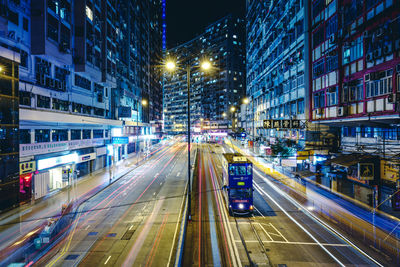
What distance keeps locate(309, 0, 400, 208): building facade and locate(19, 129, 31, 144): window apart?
3042 centimetres

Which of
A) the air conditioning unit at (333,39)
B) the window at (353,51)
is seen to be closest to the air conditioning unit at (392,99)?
the window at (353,51)

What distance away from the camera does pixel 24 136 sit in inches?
815

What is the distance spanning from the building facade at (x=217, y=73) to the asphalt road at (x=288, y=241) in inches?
3317

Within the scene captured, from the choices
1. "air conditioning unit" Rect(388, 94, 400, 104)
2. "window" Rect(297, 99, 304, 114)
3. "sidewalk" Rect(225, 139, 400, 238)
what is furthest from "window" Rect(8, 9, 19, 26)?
"window" Rect(297, 99, 304, 114)

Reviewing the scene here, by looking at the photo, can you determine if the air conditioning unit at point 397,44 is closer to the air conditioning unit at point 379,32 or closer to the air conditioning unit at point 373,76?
the air conditioning unit at point 379,32

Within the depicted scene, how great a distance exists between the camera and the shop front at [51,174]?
2213cm

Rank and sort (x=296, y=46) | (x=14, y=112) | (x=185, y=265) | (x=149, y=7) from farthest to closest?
(x=149, y=7)
(x=296, y=46)
(x=14, y=112)
(x=185, y=265)

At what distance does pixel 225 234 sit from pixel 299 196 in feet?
41.9

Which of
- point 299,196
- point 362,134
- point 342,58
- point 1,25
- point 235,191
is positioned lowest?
point 299,196

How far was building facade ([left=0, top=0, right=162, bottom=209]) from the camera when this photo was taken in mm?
20703

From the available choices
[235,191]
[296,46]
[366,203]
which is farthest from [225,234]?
[296,46]

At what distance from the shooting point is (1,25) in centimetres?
1778

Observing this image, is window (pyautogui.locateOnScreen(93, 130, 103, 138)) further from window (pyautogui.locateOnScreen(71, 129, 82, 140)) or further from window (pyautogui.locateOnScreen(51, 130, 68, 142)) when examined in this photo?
window (pyautogui.locateOnScreen(51, 130, 68, 142))

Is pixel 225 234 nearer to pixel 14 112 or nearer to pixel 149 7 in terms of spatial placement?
pixel 14 112
